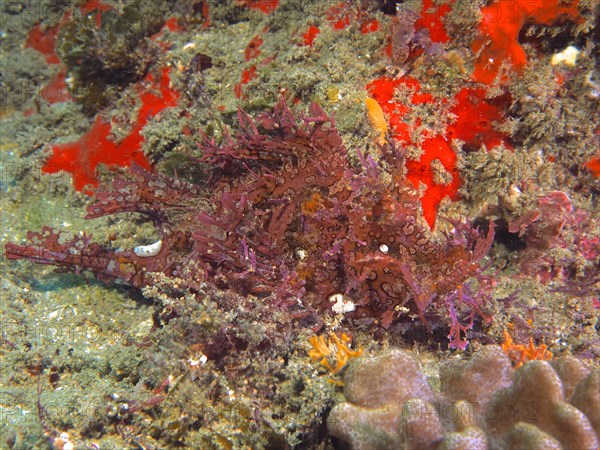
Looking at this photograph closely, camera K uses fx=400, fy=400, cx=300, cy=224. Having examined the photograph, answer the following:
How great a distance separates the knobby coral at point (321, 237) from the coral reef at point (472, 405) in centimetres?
63

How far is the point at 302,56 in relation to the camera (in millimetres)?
5023

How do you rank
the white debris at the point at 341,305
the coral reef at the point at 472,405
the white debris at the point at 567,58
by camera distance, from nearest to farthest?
the coral reef at the point at 472,405, the white debris at the point at 341,305, the white debris at the point at 567,58

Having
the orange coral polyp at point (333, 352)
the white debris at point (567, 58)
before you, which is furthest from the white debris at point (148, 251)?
the white debris at point (567, 58)

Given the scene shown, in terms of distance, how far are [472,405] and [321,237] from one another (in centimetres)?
179

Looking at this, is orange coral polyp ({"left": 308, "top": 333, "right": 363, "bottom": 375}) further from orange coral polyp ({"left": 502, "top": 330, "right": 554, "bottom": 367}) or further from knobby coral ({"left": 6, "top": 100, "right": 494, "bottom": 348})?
orange coral polyp ({"left": 502, "top": 330, "right": 554, "bottom": 367})

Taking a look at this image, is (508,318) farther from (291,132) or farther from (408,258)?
(291,132)

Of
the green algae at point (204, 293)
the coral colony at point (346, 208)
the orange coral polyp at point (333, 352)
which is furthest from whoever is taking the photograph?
the coral colony at point (346, 208)

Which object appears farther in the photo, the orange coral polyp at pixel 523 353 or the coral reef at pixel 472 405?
the orange coral polyp at pixel 523 353

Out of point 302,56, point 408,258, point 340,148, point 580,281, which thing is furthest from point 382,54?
point 580,281

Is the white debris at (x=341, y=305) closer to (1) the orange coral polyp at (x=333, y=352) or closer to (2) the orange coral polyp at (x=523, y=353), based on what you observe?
(1) the orange coral polyp at (x=333, y=352)

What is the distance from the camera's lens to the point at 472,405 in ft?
8.98

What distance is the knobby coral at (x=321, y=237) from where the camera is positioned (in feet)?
11.3

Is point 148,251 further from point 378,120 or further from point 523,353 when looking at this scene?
point 523,353

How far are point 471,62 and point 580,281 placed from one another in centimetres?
291
